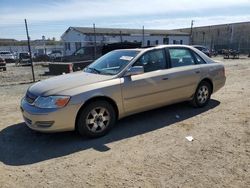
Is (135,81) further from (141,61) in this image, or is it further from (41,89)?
(41,89)

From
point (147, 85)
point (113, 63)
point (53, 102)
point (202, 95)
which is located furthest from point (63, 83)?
point (202, 95)

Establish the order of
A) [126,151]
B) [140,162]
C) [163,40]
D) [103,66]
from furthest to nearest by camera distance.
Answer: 1. [163,40]
2. [103,66]
3. [126,151]
4. [140,162]

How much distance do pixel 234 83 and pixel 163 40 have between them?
1573 inches

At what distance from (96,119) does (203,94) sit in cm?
308

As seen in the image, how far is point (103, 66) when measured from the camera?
5922mm

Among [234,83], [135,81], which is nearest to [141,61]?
[135,81]

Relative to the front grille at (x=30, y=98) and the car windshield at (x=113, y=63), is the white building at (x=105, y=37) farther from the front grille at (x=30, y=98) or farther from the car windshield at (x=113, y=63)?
the front grille at (x=30, y=98)

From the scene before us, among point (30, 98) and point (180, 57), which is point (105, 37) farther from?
point (30, 98)

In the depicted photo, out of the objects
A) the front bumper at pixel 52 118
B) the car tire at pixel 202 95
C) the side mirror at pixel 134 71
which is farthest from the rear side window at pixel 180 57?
the front bumper at pixel 52 118

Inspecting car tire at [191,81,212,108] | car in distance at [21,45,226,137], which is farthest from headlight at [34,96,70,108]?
car tire at [191,81,212,108]

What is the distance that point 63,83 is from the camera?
16.6 ft

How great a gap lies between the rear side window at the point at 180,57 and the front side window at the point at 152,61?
27 cm

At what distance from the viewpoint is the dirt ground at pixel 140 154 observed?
141 inches

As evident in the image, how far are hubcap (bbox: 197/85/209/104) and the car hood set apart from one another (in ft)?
8.51
